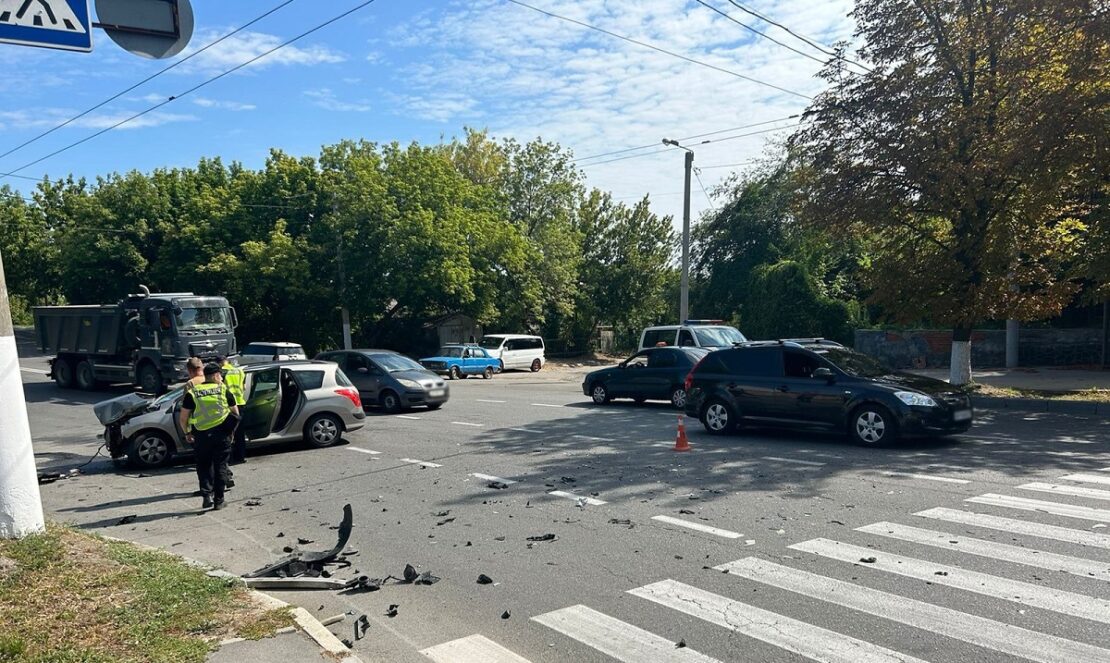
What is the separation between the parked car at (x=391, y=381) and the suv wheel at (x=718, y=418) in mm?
7736

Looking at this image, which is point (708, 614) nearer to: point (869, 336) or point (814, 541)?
point (814, 541)

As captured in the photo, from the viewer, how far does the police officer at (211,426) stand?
9.13 metres

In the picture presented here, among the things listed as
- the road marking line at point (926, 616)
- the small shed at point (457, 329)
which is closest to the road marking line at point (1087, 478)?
the road marking line at point (926, 616)

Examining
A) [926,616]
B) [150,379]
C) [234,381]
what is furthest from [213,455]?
[150,379]

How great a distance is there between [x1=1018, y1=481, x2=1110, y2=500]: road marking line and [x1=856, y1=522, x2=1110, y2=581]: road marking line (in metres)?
2.53

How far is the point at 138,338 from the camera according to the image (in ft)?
78.5

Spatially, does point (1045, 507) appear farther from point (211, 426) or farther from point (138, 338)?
point (138, 338)

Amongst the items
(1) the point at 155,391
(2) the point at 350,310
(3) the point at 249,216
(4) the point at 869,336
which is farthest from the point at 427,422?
(3) the point at 249,216

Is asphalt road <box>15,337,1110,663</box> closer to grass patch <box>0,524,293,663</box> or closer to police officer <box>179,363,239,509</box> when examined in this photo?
police officer <box>179,363,239,509</box>

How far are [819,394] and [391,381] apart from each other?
34.4 feet

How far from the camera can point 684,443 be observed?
12.1 meters

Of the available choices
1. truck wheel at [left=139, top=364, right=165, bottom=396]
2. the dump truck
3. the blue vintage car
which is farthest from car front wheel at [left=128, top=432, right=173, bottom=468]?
the blue vintage car

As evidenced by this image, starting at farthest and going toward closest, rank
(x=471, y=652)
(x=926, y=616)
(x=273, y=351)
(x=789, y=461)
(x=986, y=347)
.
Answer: (x=986, y=347)
(x=273, y=351)
(x=789, y=461)
(x=926, y=616)
(x=471, y=652)

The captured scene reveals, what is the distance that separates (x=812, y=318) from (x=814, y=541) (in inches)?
1187
